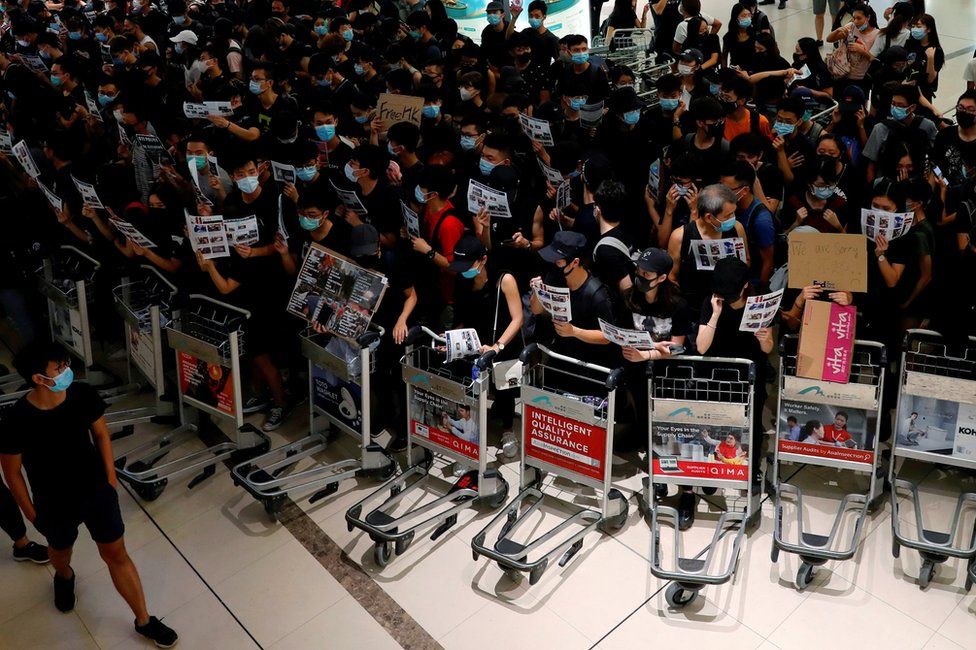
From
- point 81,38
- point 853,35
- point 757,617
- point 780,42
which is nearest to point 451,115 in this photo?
point 853,35

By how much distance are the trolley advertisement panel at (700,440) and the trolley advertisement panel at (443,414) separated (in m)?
1.16

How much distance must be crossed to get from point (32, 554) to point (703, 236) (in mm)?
4806

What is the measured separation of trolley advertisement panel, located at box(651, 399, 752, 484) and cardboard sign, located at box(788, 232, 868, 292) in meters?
0.86

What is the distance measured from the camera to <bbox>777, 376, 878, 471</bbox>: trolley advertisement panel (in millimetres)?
5488

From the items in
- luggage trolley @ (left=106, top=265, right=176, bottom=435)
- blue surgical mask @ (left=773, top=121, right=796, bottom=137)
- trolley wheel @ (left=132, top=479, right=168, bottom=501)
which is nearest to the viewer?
trolley wheel @ (left=132, top=479, right=168, bottom=501)

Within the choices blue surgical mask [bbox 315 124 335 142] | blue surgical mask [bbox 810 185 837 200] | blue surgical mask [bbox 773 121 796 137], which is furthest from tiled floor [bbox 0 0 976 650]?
blue surgical mask [bbox 315 124 335 142]

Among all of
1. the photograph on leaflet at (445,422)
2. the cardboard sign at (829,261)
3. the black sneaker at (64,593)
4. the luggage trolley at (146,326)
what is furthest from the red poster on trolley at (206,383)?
the cardboard sign at (829,261)

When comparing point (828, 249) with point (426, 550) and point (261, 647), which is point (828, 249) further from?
point (261, 647)

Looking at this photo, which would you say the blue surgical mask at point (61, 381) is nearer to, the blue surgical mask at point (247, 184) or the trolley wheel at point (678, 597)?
the blue surgical mask at point (247, 184)

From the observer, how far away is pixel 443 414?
600 cm

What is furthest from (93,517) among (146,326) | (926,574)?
(926,574)

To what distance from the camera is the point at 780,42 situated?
15.9m

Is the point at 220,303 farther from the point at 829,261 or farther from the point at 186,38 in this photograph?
the point at 186,38

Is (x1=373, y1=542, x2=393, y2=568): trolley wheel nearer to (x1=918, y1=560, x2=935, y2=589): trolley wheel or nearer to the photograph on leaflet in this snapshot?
the photograph on leaflet
